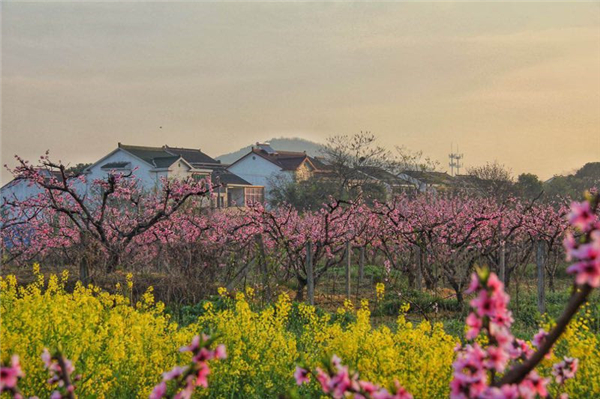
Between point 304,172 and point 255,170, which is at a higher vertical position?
point 255,170

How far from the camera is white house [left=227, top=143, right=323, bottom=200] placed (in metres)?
52.9

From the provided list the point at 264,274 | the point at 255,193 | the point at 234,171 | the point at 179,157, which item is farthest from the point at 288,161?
the point at 264,274

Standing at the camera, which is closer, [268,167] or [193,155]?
[268,167]

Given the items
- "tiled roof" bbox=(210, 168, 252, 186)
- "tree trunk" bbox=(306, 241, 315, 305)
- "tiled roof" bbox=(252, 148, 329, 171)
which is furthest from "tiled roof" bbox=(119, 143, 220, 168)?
"tree trunk" bbox=(306, 241, 315, 305)

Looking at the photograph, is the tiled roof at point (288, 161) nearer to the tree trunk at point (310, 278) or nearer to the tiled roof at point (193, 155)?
the tiled roof at point (193, 155)

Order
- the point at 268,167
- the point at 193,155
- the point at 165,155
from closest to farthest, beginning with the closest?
the point at 165,155
the point at 268,167
the point at 193,155

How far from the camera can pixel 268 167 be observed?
5519cm

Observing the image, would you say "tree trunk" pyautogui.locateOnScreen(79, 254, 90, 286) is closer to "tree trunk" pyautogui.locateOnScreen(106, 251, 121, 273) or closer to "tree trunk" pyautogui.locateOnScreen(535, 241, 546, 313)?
"tree trunk" pyautogui.locateOnScreen(106, 251, 121, 273)

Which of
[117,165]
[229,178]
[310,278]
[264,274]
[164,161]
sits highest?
[164,161]

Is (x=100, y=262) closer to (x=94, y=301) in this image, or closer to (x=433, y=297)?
(x=94, y=301)

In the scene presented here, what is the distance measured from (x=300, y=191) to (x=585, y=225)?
125ft

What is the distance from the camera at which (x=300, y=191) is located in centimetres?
4006

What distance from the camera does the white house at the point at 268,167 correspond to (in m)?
52.9

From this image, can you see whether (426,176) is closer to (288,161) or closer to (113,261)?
(288,161)
